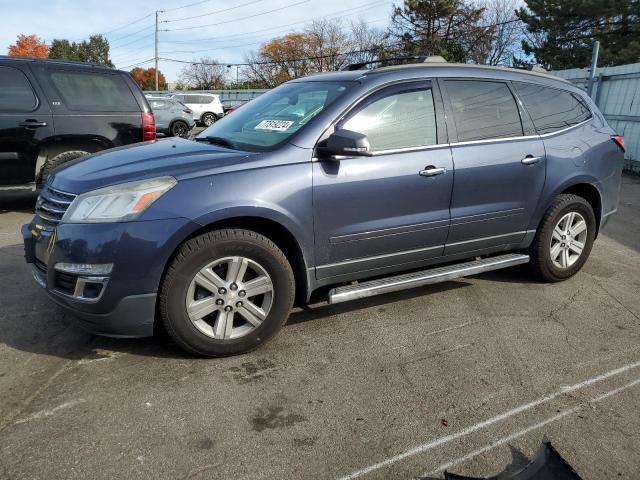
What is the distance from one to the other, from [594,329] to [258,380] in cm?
243

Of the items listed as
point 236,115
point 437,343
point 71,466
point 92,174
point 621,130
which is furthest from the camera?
point 621,130

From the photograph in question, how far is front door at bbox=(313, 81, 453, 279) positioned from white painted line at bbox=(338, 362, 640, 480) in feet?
Result: 4.31

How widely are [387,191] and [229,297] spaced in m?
1.25

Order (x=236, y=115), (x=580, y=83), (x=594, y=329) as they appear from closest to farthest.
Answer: (x=594, y=329) → (x=236, y=115) → (x=580, y=83)

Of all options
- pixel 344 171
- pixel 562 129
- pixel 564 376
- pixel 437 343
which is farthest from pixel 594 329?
pixel 344 171

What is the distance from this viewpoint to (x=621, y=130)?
39.0 feet

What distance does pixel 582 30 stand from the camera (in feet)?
88.8

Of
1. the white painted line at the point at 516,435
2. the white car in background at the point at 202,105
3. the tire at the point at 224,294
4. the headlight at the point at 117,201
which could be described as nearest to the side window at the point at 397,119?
the tire at the point at 224,294

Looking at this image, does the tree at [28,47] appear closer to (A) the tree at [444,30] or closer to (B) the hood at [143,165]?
(A) the tree at [444,30]

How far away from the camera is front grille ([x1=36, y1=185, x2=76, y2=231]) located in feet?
10.3

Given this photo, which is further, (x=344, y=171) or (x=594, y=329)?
(x=594, y=329)

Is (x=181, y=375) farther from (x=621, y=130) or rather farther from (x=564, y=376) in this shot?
(x=621, y=130)

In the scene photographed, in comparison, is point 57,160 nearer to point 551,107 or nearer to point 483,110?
point 483,110

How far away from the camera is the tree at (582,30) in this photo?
23.6 m
